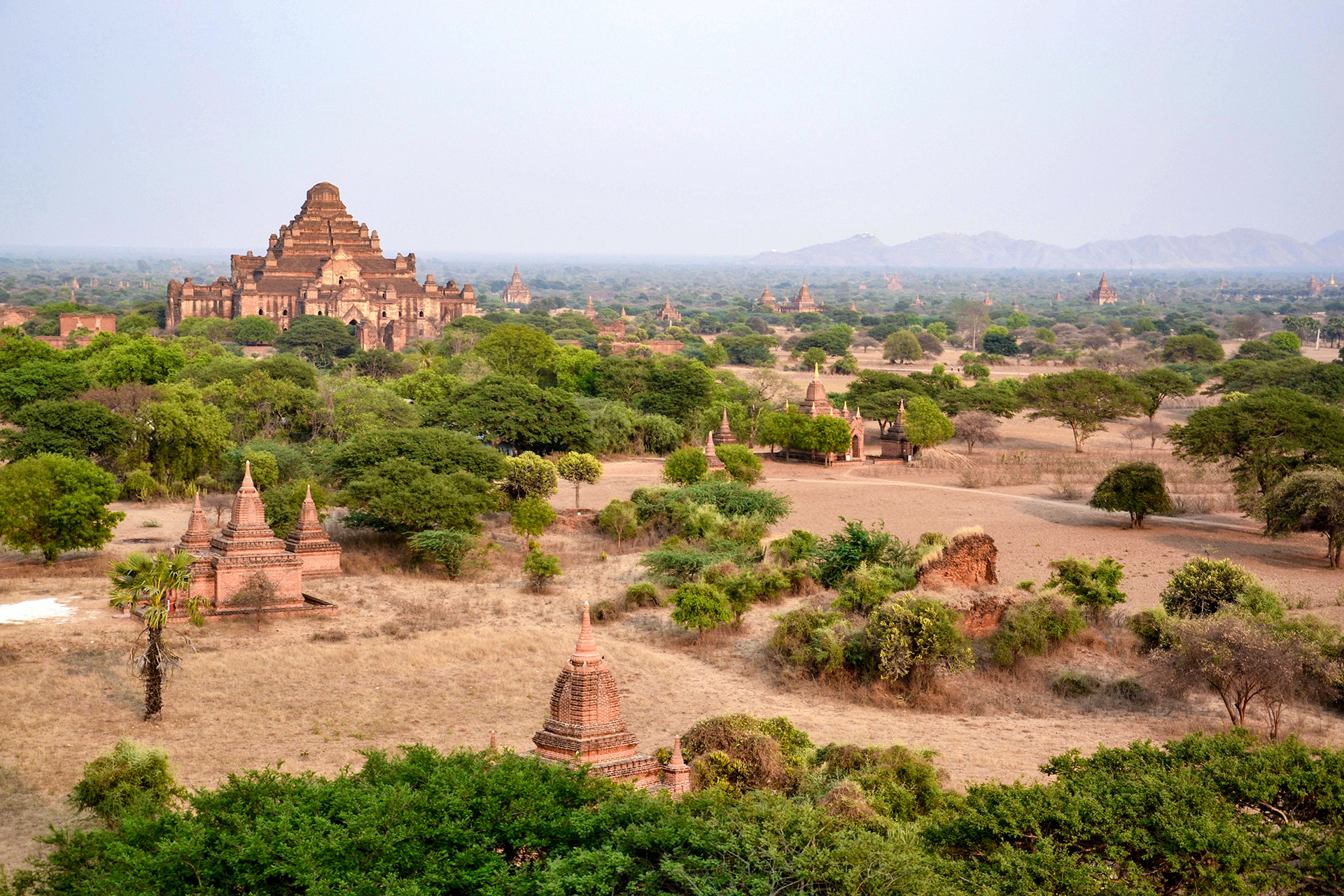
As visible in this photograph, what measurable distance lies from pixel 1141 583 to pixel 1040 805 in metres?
18.5

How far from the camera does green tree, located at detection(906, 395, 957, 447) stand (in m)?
53.3

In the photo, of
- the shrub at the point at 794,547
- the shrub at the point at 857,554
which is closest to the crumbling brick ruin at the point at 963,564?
the shrub at the point at 857,554

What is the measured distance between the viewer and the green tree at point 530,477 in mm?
39406

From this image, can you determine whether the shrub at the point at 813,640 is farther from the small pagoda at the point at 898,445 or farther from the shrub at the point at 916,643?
the small pagoda at the point at 898,445

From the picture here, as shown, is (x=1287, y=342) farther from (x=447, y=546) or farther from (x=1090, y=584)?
(x=447, y=546)

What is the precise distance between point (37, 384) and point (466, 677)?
1352 inches

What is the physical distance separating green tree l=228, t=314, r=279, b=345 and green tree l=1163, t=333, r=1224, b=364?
199 ft

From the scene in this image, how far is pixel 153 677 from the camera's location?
2231cm

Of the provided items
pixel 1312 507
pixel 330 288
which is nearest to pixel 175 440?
pixel 1312 507

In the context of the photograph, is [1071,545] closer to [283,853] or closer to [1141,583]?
[1141,583]

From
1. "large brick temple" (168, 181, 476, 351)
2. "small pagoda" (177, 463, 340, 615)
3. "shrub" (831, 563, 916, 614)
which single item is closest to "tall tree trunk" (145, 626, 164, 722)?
"small pagoda" (177, 463, 340, 615)

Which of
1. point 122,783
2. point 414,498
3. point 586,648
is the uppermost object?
point 586,648

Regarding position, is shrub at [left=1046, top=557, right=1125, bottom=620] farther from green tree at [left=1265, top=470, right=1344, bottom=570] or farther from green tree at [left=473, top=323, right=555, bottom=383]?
green tree at [left=473, top=323, right=555, bottom=383]

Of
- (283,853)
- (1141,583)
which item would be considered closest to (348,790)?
(283,853)
